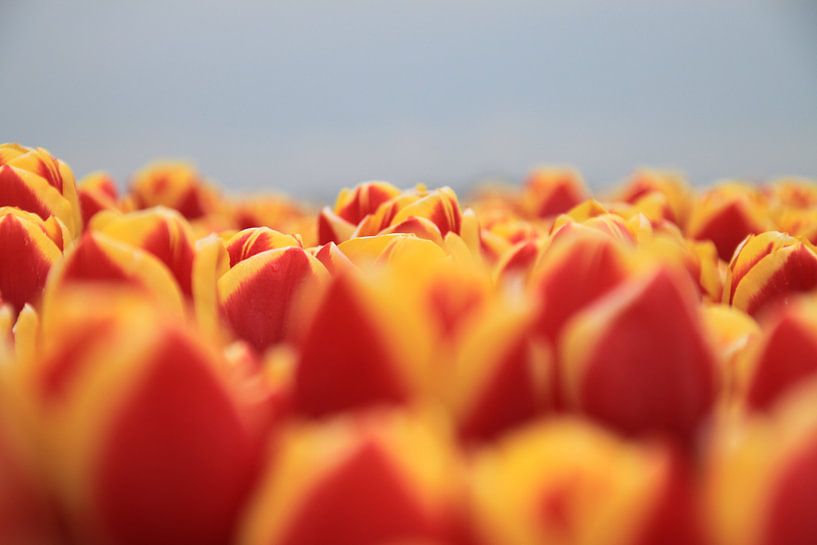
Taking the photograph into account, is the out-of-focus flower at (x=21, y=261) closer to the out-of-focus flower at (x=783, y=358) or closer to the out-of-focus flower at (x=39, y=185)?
the out-of-focus flower at (x=39, y=185)

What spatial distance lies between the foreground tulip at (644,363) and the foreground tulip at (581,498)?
0.10 ft

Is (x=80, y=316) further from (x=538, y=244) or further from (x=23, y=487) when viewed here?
(x=538, y=244)

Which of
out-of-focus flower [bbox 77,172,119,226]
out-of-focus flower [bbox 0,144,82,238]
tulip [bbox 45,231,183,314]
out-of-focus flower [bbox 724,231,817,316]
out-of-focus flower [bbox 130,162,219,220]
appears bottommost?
out-of-focus flower [bbox 130,162,219,220]

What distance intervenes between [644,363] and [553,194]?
66cm

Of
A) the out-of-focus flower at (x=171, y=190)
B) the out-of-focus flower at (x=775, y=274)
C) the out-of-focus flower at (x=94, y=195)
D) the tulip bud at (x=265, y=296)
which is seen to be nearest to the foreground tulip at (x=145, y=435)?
the tulip bud at (x=265, y=296)

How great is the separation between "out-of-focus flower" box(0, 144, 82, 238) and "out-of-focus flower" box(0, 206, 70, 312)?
0.28 ft

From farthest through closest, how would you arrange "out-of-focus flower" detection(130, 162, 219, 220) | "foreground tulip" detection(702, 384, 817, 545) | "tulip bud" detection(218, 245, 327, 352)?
"out-of-focus flower" detection(130, 162, 219, 220) < "tulip bud" detection(218, 245, 327, 352) < "foreground tulip" detection(702, 384, 817, 545)

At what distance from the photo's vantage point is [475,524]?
6.3 inches

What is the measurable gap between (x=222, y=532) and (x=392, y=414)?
43 millimetres

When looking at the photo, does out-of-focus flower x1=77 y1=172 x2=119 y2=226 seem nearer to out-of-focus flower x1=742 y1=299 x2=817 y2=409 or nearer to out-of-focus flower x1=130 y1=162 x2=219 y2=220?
out-of-focus flower x1=130 y1=162 x2=219 y2=220

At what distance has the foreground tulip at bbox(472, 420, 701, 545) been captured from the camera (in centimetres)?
16

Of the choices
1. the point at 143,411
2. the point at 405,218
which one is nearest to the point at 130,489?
the point at 143,411

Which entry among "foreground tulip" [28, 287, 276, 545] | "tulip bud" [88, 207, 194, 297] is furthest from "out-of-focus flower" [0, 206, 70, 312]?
"foreground tulip" [28, 287, 276, 545]

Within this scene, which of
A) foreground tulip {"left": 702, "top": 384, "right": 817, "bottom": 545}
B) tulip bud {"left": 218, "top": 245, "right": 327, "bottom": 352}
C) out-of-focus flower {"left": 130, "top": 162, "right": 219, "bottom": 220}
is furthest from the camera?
out-of-focus flower {"left": 130, "top": 162, "right": 219, "bottom": 220}
